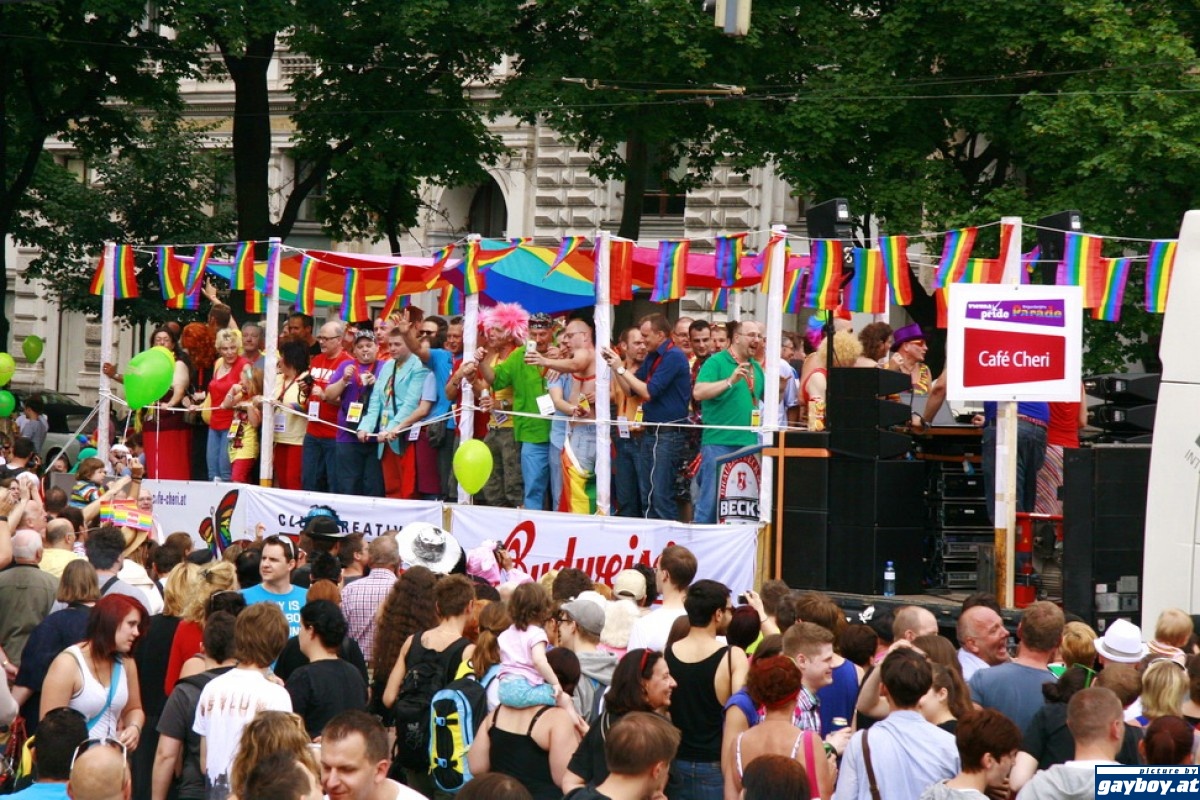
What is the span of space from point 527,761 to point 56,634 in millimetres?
2978

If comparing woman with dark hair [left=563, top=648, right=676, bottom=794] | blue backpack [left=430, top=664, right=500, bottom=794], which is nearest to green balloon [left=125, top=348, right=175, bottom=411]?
blue backpack [left=430, top=664, right=500, bottom=794]

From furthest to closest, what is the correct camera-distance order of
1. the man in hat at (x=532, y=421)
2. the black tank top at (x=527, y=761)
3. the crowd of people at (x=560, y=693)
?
the man in hat at (x=532, y=421) → the black tank top at (x=527, y=761) → the crowd of people at (x=560, y=693)

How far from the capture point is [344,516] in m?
15.8

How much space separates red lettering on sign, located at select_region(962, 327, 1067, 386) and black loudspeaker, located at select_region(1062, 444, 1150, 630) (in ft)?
2.13

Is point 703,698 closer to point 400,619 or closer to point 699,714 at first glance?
point 699,714

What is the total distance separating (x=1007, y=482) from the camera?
40.6ft

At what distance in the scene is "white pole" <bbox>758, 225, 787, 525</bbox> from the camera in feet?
43.3

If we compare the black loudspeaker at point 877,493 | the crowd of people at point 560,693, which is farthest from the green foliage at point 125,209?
the crowd of people at point 560,693

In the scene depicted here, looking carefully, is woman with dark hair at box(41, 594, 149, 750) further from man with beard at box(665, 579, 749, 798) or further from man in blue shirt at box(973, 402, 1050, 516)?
man in blue shirt at box(973, 402, 1050, 516)

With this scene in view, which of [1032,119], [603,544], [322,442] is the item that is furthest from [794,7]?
[603,544]

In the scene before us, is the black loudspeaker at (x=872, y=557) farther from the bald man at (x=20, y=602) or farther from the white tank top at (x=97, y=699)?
the white tank top at (x=97, y=699)

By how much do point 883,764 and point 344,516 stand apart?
31.3 ft

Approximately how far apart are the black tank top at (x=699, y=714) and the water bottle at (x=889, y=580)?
179 inches

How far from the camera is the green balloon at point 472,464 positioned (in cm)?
1475
